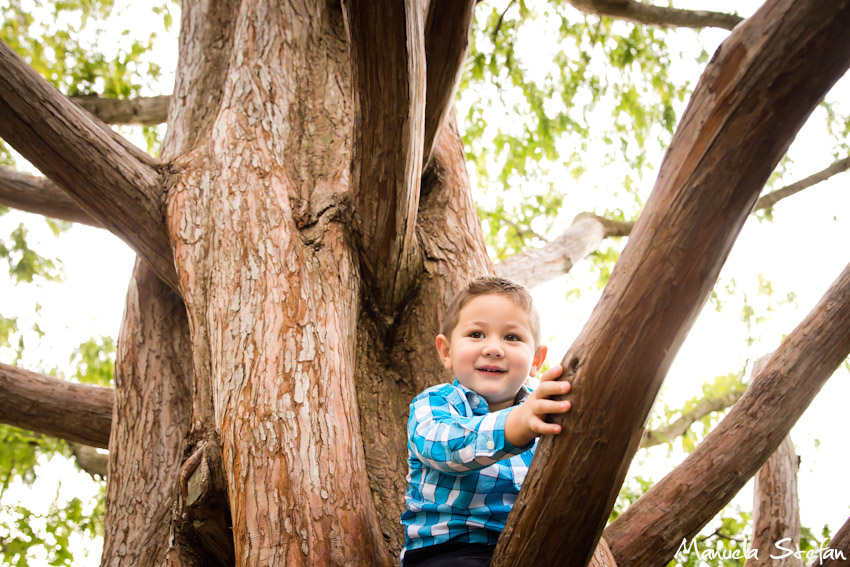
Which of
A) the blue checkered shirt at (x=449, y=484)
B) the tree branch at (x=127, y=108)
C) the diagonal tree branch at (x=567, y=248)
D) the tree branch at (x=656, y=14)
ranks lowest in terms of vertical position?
the blue checkered shirt at (x=449, y=484)

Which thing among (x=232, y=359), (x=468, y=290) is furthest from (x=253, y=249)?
(x=468, y=290)

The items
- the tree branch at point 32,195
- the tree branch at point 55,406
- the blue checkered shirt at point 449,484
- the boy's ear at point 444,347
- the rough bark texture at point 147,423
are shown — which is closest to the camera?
the blue checkered shirt at point 449,484

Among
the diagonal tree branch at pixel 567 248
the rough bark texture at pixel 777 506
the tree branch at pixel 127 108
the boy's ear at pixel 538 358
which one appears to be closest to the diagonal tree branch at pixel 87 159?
the boy's ear at pixel 538 358

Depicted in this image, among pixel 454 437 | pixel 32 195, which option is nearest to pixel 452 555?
pixel 454 437

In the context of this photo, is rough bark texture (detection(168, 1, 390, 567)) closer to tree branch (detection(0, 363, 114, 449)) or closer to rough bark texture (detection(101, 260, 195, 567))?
rough bark texture (detection(101, 260, 195, 567))

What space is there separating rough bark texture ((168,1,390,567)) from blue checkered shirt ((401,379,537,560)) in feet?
0.62

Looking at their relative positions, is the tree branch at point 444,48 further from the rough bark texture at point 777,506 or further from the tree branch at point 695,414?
the tree branch at point 695,414

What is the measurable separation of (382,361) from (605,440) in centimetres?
153

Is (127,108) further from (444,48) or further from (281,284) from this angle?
(444,48)

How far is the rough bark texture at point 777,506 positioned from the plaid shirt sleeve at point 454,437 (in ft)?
6.77

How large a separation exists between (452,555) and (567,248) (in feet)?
11.3

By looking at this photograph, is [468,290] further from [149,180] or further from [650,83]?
[650,83]

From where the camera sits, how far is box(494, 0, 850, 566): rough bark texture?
993 mm

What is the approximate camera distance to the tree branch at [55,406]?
321cm
